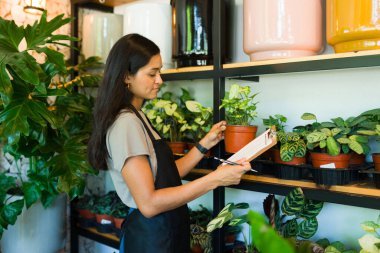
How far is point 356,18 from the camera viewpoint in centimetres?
130

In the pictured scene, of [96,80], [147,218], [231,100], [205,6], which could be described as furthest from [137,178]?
[96,80]

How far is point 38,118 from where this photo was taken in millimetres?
1821

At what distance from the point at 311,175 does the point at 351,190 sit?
0.67 ft

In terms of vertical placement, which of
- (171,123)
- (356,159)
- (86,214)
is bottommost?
(86,214)

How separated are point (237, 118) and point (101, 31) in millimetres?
1346

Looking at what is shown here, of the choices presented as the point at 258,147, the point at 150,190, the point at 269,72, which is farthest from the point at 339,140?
the point at 150,190

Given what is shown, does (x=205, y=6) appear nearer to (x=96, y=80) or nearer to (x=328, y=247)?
(x=96, y=80)

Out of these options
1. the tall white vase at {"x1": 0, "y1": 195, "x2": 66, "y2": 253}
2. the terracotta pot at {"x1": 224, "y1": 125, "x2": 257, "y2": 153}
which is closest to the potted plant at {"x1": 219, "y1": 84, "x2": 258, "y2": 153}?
the terracotta pot at {"x1": 224, "y1": 125, "x2": 257, "y2": 153}

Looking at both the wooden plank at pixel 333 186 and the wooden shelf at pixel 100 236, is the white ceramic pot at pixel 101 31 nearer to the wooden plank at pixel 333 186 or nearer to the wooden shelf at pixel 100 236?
the wooden shelf at pixel 100 236

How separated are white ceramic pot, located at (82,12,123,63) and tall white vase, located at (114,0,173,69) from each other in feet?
1.54

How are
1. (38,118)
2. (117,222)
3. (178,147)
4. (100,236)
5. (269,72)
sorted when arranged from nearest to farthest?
(269,72), (38,118), (178,147), (117,222), (100,236)

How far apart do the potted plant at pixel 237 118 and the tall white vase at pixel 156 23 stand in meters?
0.59

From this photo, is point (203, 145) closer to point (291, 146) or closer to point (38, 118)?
point (291, 146)

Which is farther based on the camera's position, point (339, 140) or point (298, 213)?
point (298, 213)
